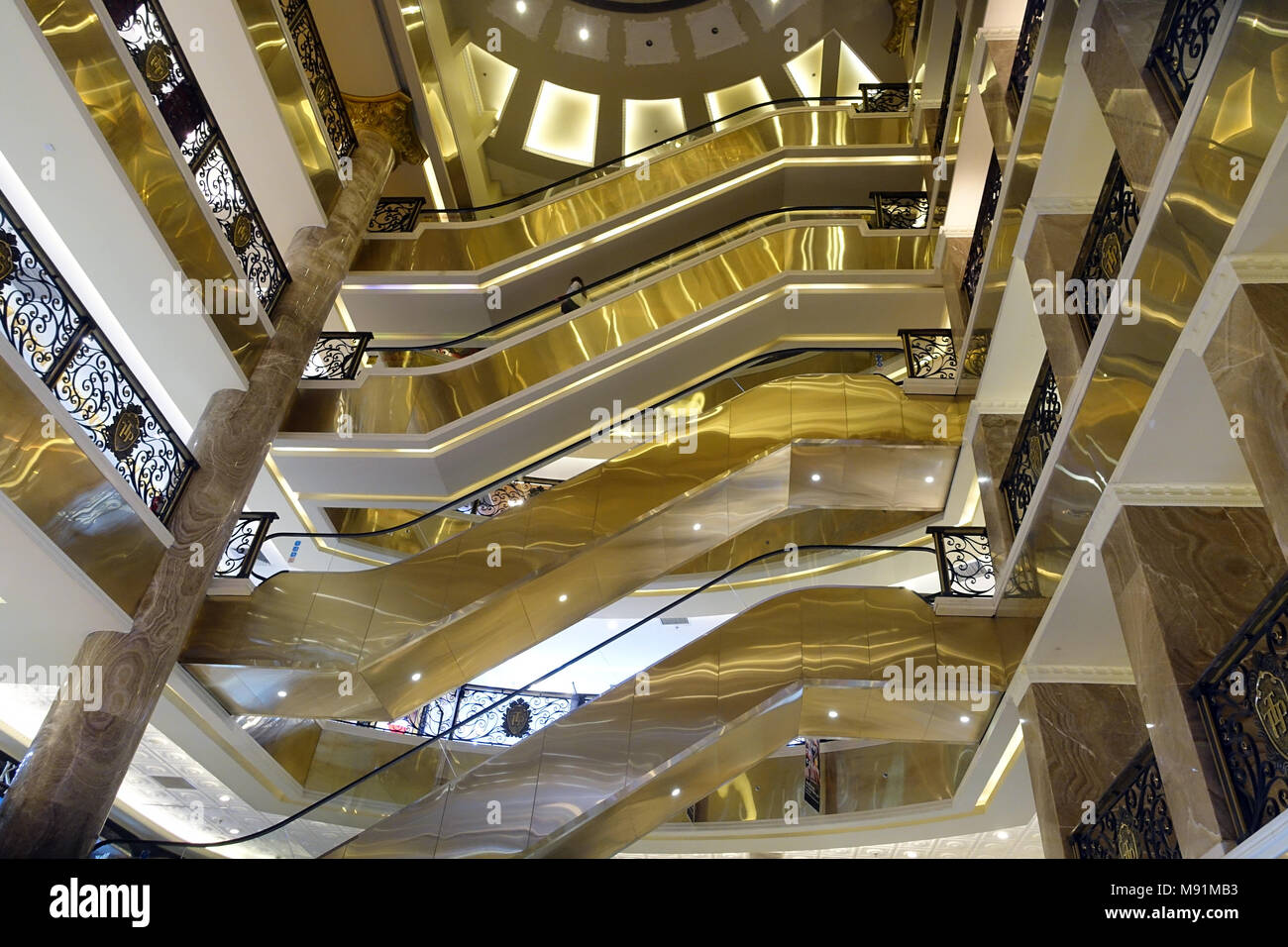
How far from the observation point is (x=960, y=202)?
29.6 ft

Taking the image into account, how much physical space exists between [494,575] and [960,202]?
5.69 m

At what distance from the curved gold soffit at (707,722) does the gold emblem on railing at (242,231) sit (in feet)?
15.1

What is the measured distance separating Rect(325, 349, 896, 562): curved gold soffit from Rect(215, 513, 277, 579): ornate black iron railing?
3.29ft

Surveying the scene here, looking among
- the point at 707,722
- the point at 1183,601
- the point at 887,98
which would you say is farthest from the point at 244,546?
the point at 887,98

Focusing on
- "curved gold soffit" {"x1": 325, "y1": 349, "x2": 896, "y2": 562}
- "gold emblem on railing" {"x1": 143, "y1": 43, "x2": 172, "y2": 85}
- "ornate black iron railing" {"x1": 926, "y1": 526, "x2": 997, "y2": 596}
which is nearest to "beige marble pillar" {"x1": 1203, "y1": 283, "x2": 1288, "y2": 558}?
"ornate black iron railing" {"x1": 926, "y1": 526, "x2": 997, "y2": 596}

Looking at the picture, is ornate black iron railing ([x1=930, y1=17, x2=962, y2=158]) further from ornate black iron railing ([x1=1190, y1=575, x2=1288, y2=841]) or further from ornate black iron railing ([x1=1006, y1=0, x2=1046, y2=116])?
ornate black iron railing ([x1=1190, y1=575, x2=1288, y2=841])

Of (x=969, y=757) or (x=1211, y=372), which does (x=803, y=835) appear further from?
(x=1211, y=372)

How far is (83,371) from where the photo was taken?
18.5 feet

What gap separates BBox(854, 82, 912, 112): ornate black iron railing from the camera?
468 inches

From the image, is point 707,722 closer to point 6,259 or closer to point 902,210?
point 6,259

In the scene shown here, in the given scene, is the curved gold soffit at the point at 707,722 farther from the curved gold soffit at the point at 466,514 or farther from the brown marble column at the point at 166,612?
the curved gold soffit at the point at 466,514

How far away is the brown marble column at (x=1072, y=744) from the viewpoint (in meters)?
5.24
